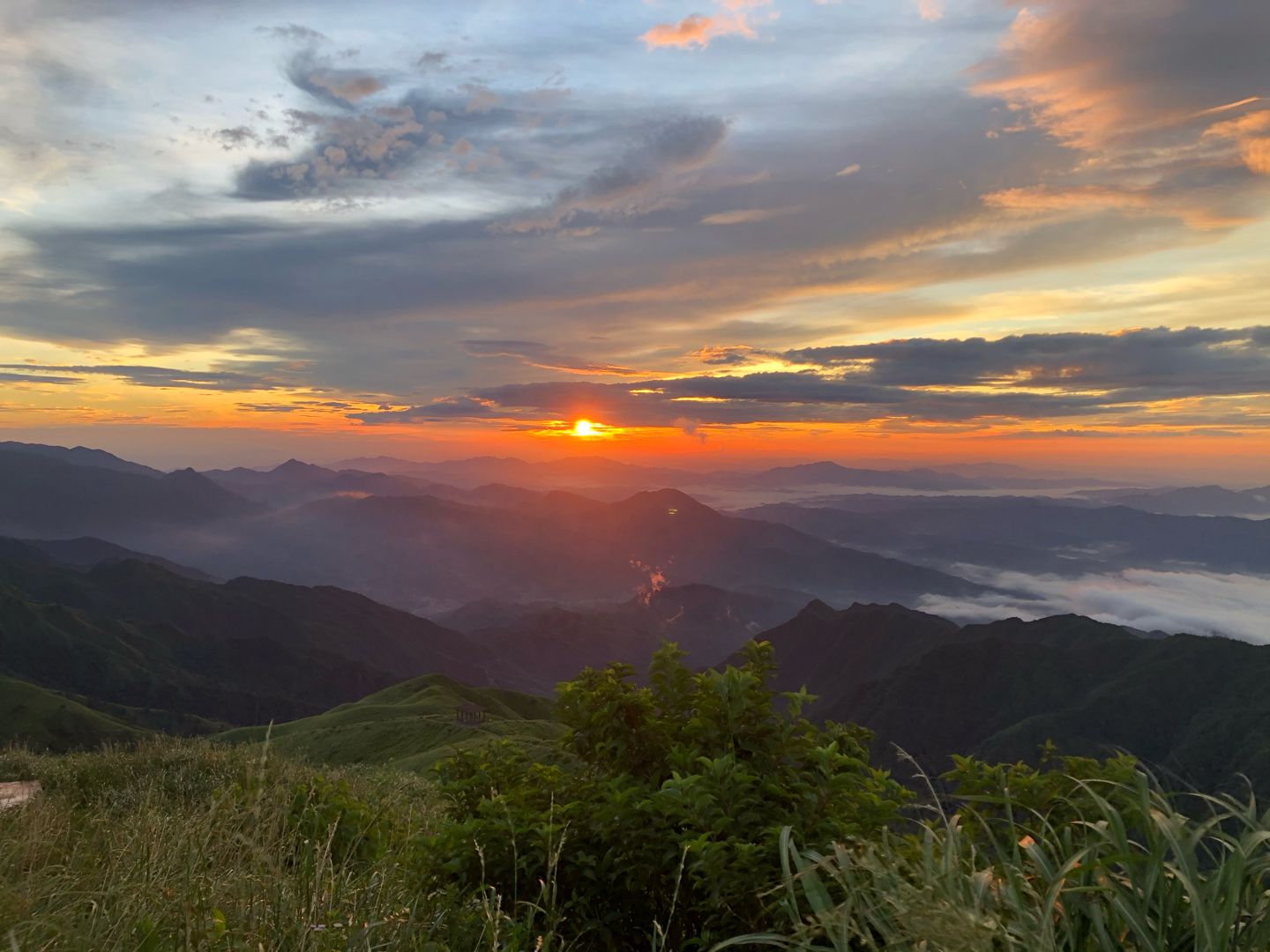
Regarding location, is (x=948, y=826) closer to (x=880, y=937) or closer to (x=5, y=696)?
(x=880, y=937)

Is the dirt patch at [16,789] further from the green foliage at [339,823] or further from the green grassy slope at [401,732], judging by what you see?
the green grassy slope at [401,732]

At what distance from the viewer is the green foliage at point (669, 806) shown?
473cm

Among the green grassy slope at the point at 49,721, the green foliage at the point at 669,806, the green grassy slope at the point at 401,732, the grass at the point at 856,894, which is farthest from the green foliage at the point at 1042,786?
the green grassy slope at the point at 49,721

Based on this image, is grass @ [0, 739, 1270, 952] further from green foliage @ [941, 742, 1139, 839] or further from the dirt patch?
the dirt patch

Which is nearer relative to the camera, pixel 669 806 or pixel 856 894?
pixel 856 894

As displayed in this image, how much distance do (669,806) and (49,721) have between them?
140 meters

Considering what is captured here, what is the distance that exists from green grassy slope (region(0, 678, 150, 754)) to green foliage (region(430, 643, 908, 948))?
121 m

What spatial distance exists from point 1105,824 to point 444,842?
14.6 feet

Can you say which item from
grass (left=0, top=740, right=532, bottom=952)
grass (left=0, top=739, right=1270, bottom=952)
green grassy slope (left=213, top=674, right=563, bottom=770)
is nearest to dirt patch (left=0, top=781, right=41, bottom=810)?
grass (left=0, top=740, right=532, bottom=952)

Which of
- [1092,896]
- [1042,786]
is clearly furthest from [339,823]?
[1092,896]

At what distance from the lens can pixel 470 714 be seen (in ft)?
331

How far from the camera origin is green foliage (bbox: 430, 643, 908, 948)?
473 cm

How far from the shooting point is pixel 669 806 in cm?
476

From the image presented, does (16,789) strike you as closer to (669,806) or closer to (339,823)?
(339,823)
